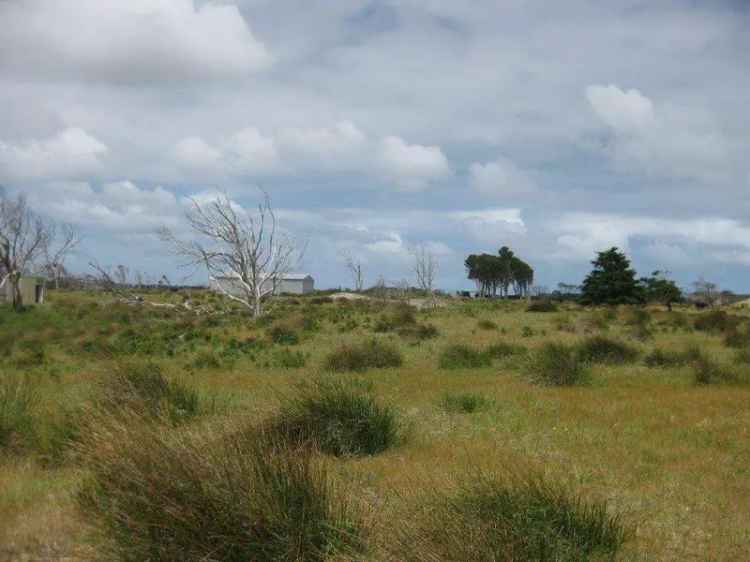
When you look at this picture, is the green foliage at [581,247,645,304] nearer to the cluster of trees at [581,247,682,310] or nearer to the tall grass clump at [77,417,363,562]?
the cluster of trees at [581,247,682,310]

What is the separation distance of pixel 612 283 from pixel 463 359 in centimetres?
4268

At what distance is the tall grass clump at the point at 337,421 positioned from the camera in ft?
26.7

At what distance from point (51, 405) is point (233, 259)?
2850cm

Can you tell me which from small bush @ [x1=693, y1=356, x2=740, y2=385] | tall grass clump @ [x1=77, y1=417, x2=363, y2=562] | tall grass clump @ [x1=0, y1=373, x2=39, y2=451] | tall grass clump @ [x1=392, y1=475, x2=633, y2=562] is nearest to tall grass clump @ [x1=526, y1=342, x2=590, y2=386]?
small bush @ [x1=693, y1=356, x2=740, y2=385]

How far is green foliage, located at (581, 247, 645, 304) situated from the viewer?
57.3m

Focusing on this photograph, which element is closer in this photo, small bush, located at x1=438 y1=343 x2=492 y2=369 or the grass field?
the grass field

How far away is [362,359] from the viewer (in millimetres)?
17438

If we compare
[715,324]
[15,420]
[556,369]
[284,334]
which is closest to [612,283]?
[715,324]

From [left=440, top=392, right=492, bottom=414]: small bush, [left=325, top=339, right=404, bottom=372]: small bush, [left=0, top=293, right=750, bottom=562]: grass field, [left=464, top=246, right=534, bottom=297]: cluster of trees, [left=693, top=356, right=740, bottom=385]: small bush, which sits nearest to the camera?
[left=0, top=293, right=750, bottom=562]: grass field

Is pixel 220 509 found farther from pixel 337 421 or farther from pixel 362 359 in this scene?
pixel 362 359

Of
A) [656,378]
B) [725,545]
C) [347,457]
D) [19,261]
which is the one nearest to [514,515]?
[725,545]

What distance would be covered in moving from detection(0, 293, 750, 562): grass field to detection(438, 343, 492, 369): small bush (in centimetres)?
5

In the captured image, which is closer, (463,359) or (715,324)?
(463,359)

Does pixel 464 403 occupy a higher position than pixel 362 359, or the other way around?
pixel 362 359
